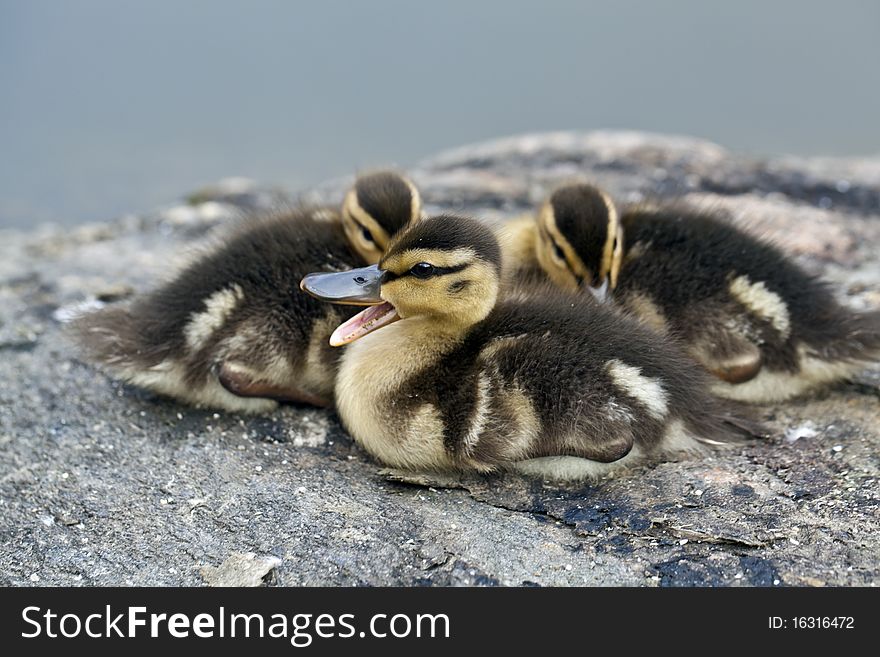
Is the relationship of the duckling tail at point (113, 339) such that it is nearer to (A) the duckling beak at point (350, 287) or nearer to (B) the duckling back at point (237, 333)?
(B) the duckling back at point (237, 333)

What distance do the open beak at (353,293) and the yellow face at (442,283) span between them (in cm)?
3

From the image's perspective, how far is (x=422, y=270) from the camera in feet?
7.22

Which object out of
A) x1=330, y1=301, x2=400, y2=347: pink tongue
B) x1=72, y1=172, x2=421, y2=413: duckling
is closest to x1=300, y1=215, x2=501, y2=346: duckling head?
x1=330, y1=301, x2=400, y2=347: pink tongue

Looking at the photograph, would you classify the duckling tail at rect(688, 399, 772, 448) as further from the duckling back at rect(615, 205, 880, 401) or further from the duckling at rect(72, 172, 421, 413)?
the duckling at rect(72, 172, 421, 413)

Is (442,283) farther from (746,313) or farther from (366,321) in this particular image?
(746,313)

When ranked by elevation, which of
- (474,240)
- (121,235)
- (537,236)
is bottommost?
(121,235)

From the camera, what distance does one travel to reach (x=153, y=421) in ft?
8.36

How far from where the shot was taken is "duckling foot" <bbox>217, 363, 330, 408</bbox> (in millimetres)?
2477

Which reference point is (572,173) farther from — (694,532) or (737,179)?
(694,532)

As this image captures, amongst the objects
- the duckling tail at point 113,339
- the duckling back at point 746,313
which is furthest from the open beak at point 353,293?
the duckling back at point 746,313

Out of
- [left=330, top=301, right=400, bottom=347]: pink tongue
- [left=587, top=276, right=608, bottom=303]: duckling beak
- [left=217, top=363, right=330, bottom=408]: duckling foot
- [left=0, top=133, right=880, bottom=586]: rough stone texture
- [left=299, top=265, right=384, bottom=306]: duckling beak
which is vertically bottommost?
[left=0, top=133, right=880, bottom=586]: rough stone texture

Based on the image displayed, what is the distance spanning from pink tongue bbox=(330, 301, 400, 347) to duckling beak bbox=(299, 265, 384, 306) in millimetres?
44
